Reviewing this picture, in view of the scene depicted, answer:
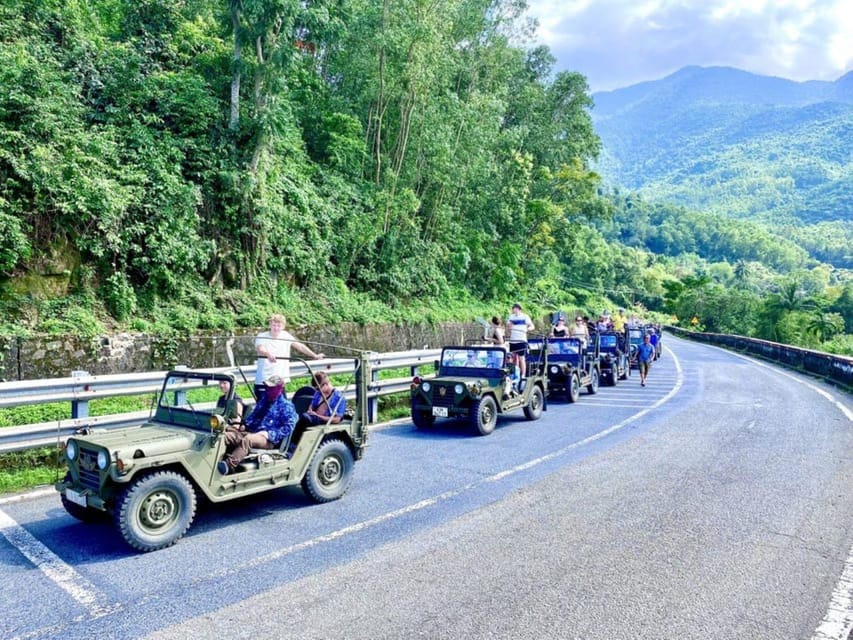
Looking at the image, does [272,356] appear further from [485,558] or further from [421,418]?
[421,418]

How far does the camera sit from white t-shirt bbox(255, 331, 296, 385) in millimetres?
6605

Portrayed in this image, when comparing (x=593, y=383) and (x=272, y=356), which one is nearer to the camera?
(x=272, y=356)

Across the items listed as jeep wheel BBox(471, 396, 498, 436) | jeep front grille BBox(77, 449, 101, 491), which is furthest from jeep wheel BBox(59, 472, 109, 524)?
jeep wheel BBox(471, 396, 498, 436)

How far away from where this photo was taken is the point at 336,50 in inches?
814

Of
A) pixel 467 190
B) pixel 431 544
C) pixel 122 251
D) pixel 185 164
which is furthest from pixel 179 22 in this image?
pixel 431 544

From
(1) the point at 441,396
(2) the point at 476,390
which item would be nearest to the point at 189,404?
(1) the point at 441,396

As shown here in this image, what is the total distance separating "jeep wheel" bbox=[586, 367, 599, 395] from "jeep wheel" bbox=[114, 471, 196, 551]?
463 inches

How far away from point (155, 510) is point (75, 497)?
72 centimetres

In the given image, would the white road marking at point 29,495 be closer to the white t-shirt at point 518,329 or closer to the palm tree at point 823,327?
the white t-shirt at point 518,329

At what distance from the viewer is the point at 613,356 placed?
17.6 meters

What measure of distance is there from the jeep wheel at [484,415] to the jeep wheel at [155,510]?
5344mm

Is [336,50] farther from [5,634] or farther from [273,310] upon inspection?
[5,634]

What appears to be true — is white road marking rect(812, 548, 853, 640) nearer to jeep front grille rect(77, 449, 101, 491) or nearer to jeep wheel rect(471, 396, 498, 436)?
jeep front grille rect(77, 449, 101, 491)

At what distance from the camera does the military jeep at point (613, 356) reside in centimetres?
1748
